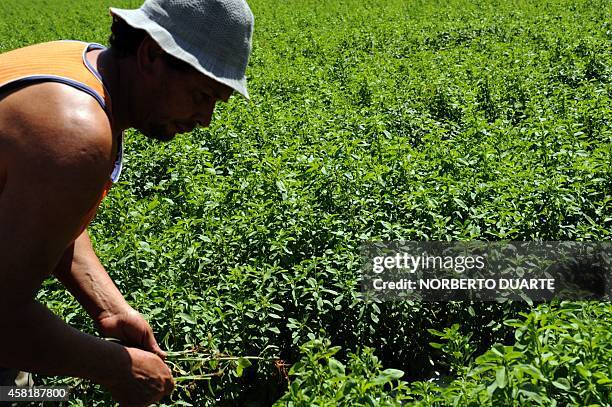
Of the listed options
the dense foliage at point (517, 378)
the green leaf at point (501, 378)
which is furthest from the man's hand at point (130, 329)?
the green leaf at point (501, 378)

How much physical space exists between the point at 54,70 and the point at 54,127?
7.9 inches

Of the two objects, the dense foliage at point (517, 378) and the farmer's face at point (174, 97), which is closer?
the farmer's face at point (174, 97)

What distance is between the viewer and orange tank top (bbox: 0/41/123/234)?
1.61m

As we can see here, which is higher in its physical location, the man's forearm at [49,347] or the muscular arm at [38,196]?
the muscular arm at [38,196]

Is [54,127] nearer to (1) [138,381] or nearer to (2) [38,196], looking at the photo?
(2) [38,196]

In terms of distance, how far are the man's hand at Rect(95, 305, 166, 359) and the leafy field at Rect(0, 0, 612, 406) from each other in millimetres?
488

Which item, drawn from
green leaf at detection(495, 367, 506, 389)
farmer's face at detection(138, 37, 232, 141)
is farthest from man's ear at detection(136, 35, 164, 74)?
green leaf at detection(495, 367, 506, 389)

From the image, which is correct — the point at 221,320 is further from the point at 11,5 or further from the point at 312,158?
the point at 11,5

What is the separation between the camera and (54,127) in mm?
1520

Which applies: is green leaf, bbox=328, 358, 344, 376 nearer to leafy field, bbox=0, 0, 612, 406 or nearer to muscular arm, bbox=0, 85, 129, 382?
leafy field, bbox=0, 0, 612, 406

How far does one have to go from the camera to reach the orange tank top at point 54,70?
5.29ft

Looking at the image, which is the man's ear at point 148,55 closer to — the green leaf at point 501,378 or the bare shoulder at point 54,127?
the bare shoulder at point 54,127

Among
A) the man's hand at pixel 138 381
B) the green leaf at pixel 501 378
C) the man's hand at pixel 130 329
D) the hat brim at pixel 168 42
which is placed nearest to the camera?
the hat brim at pixel 168 42

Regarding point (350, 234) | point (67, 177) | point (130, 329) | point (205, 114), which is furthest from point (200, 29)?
point (350, 234)
